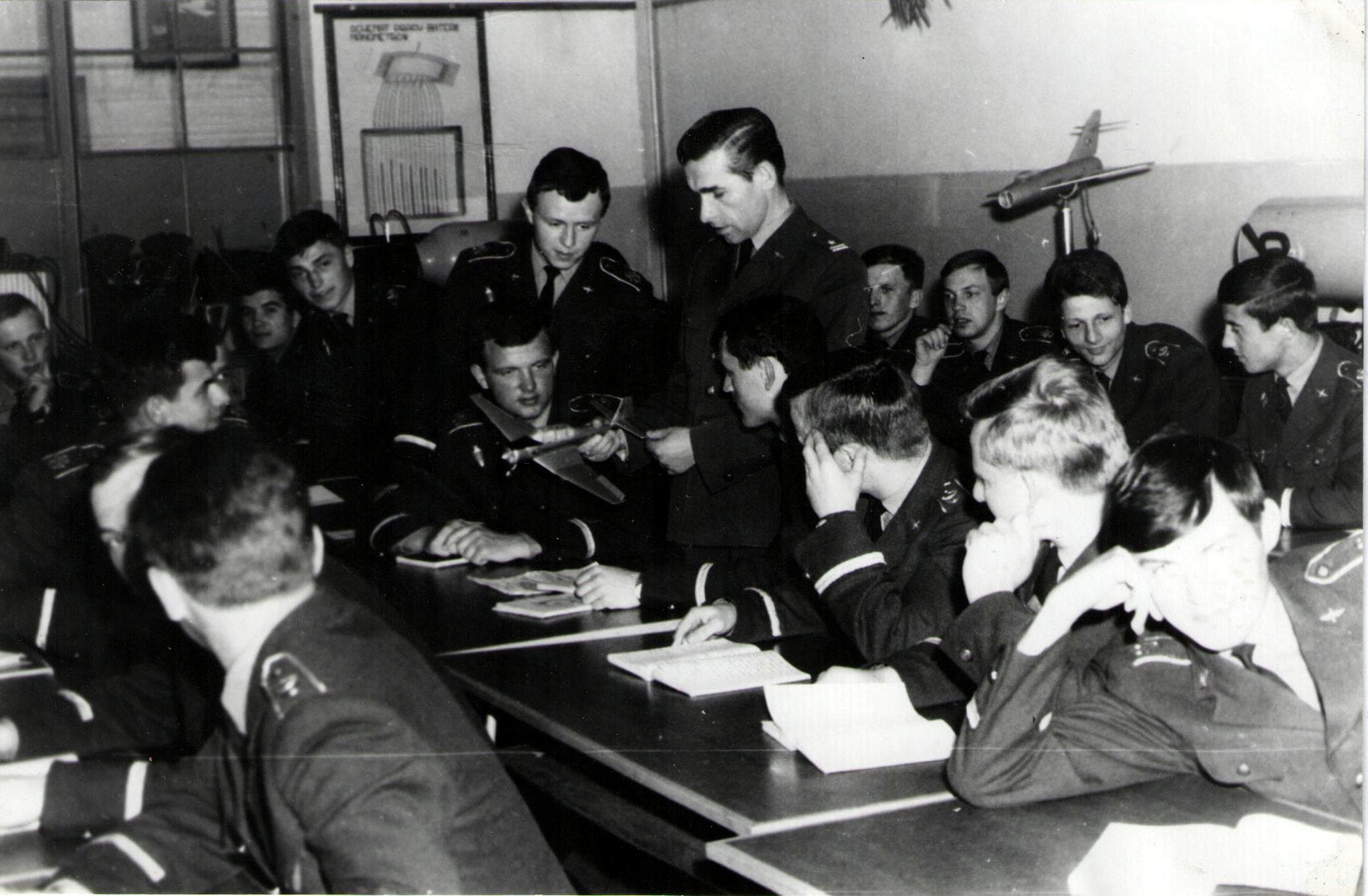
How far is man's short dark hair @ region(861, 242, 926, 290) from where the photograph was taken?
15.1 ft

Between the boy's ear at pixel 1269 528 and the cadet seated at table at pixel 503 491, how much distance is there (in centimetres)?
163

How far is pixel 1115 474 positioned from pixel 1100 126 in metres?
2.17

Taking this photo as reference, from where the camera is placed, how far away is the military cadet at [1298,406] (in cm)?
183

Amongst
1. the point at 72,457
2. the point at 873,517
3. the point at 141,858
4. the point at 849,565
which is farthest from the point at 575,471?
the point at 141,858

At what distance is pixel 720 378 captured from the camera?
3.01 metres

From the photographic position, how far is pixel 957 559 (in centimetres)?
218

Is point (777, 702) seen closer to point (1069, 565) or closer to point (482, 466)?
point (1069, 565)

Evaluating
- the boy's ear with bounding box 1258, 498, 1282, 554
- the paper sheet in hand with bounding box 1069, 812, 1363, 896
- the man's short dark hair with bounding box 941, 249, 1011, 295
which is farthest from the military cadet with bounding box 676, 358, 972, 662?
the man's short dark hair with bounding box 941, 249, 1011, 295

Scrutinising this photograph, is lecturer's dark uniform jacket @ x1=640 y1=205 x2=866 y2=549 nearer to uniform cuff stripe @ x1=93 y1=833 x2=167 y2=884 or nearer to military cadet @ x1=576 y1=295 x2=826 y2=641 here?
military cadet @ x1=576 y1=295 x2=826 y2=641

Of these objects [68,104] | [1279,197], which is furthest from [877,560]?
[68,104]

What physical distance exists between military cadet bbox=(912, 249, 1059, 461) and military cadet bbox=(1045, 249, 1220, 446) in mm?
219

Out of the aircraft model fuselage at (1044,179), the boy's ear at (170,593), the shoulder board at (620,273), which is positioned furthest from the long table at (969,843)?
the aircraft model fuselage at (1044,179)

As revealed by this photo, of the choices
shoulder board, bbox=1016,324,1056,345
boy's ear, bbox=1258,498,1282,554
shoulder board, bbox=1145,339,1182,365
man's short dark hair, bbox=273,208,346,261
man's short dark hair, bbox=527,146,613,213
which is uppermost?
man's short dark hair, bbox=527,146,613,213

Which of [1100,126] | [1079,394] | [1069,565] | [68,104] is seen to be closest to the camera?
[1069,565]
